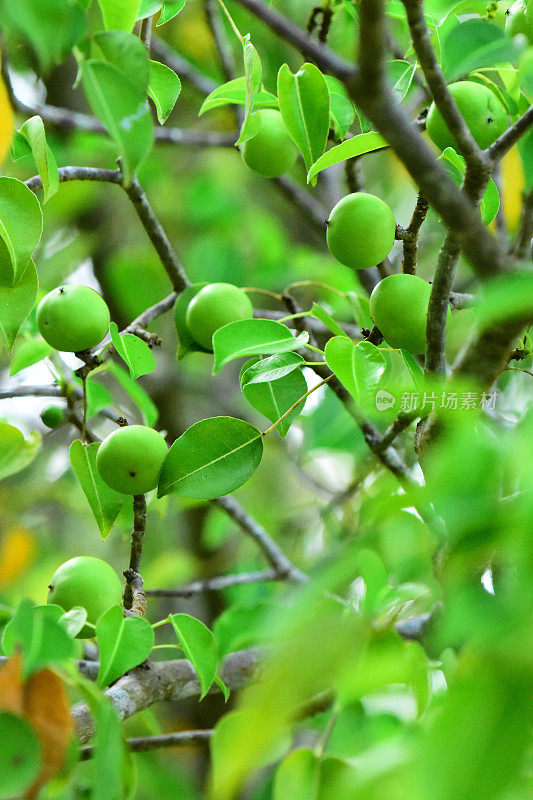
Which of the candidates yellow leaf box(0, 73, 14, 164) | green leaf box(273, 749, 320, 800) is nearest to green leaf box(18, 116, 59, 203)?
yellow leaf box(0, 73, 14, 164)

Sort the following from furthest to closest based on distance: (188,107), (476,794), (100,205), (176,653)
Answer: (188,107), (100,205), (176,653), (476,794)

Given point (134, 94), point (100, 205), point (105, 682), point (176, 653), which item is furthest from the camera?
point (100, 205)

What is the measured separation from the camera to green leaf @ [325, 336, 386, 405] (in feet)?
1.64

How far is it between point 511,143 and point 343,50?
1.34 m

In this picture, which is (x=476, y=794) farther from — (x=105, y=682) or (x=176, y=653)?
(x=176, y=653)

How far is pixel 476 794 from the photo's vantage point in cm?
23

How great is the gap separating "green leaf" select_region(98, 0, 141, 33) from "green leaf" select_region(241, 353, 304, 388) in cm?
25

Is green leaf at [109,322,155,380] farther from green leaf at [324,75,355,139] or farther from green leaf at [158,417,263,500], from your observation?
green leaf at [324,75,355,139]

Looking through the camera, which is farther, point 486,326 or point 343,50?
point 343,50

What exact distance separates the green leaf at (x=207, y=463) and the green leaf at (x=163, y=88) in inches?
10.6

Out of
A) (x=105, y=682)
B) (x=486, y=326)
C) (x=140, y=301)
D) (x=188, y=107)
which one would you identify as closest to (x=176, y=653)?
(x=140, y=301)

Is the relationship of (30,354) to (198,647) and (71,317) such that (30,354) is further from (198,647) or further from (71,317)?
(198,647)

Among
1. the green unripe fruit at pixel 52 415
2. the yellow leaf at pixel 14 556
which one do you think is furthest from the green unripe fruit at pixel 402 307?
the yellow leaf at pixel 14 556

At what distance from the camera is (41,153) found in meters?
0.62
